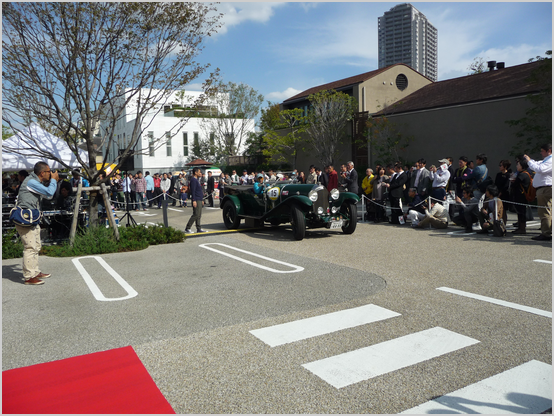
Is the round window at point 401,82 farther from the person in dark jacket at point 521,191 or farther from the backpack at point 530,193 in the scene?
the backpack at point 530,193

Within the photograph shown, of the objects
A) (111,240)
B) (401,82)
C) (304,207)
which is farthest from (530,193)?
(401,82)

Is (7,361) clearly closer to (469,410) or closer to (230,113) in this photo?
(469,410)

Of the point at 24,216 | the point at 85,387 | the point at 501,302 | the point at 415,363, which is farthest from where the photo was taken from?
the point at 24,216

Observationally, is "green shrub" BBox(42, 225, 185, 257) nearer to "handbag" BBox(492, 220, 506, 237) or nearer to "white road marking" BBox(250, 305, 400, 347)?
"white road marking" BBox(250, 305, 400, 347)

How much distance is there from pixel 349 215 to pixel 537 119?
1337cm

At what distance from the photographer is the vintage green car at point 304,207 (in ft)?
34.1

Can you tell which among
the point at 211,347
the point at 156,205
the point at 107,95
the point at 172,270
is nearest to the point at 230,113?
the point at 156,205

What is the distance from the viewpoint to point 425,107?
24516mm

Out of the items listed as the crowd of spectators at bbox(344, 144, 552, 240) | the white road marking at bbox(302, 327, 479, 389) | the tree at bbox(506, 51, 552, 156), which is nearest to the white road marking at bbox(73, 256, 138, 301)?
the white road marking at bbox(302, 327, 479, 389)

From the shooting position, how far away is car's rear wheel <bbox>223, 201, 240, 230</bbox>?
12.6 meters

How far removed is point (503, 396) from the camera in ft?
10.4

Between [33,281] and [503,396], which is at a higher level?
[33,281]

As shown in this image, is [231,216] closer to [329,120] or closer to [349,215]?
[349,215]

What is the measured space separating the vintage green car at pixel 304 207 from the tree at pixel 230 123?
32949mm
